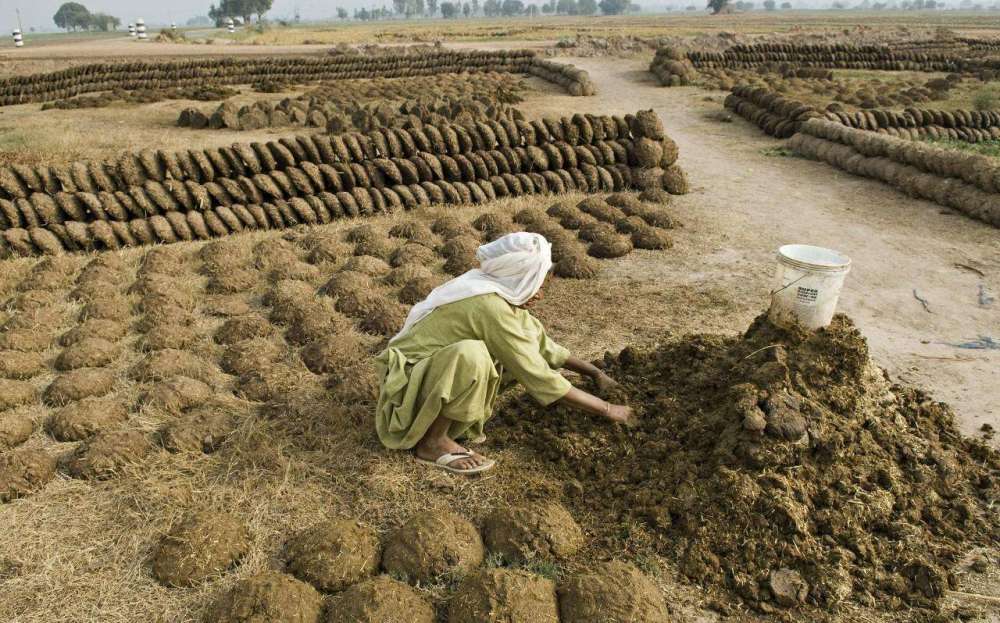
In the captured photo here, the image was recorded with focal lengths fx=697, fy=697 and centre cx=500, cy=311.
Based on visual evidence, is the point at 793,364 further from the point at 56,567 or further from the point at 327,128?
the point at 327,128

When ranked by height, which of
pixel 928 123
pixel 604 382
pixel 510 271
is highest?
pixel 510 271

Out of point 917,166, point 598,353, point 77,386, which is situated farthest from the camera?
point 917,166

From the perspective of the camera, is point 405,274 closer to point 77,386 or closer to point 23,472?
point 77,386

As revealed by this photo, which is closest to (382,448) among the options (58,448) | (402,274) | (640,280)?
(58,448)

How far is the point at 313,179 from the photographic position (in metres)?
8.25

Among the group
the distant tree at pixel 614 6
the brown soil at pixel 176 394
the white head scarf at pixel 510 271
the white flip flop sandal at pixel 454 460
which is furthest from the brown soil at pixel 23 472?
the distant tree at pixel 614 6

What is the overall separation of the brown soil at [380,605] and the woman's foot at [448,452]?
2.94ft

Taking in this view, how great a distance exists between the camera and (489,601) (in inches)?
106

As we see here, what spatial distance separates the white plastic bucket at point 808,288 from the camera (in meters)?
3.68

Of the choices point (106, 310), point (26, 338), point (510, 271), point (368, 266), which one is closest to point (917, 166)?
point (368, 266)

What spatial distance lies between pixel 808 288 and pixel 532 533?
6.47ft

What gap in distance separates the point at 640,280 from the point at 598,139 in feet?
12.2

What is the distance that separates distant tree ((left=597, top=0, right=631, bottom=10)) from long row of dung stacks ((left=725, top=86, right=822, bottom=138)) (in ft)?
496

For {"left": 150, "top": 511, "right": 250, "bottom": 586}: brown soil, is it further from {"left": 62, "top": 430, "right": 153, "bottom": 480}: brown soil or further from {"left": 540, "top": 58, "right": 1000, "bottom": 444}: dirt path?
{"left": 540, "top": 58, "right": 1000, "bottom": 444}: dirt path
